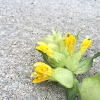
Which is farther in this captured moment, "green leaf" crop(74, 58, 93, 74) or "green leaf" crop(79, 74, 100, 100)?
"green leaf" crop(74, 58, 93, 74)

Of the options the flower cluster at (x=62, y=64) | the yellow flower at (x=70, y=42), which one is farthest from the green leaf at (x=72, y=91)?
the yellow flower at (x=70, y=42)

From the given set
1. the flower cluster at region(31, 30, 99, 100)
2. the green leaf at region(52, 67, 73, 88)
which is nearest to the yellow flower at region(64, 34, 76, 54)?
the flower cluster at region(31, 30, 99, 100)

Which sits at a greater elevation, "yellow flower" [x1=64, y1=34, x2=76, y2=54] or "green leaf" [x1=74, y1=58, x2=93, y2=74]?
"yellow flower" [x1=64, y1=34, x2=76, y2=54]

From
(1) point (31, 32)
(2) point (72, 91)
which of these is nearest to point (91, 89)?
(2) point (72, 91)

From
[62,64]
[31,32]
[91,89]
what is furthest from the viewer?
[31,32]

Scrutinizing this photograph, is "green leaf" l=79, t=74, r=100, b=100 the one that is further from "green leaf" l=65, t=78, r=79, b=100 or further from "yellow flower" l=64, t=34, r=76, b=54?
"yellow flower" l=64, t=34, r=76, b=54

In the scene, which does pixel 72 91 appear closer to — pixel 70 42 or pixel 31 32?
pixel 70 42
